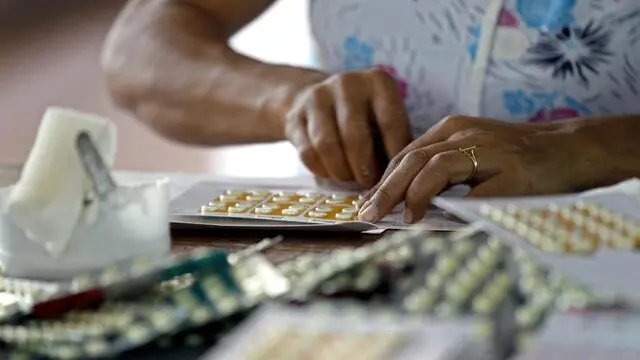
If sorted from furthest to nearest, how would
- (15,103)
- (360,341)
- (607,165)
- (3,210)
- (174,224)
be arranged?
(15,103), (607,165), (174,224), (3,210), (360,341)

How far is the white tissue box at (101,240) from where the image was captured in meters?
0.57

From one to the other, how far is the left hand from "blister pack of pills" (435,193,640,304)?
111 mm

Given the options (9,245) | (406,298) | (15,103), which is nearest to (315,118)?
(9,245)

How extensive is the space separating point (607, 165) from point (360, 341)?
465 millimetres

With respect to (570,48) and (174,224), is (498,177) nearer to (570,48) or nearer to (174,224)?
(174,224)

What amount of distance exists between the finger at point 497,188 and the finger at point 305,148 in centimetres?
16

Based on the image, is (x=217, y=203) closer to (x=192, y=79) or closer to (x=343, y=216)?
(x=343, y=216)

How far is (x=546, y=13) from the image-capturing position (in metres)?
1.06

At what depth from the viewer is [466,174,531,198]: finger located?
0.71 m

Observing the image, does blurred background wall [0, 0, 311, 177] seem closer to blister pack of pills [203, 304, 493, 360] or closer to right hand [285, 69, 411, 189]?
right hand [285, 69, 411, 189]

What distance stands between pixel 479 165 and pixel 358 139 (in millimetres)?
120

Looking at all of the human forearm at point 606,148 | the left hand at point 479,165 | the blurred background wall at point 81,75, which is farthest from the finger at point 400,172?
the blurred background wall at point 81,75

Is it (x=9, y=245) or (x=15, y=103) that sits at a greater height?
(x=9, y=245)

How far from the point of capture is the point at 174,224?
684mm
